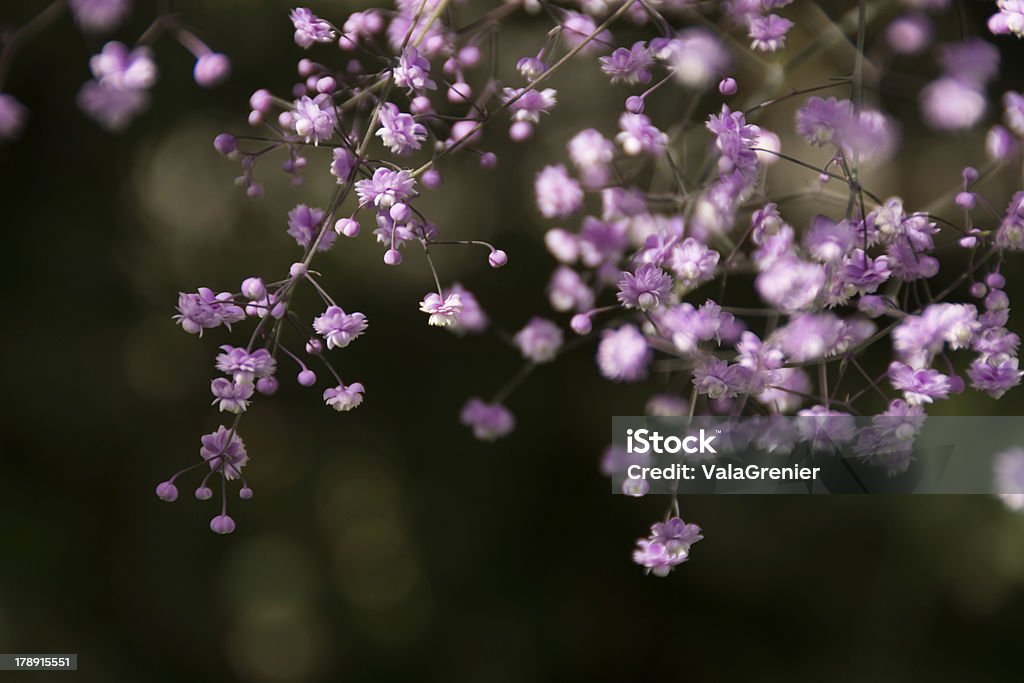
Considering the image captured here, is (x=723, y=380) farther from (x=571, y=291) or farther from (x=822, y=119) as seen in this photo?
(x=571, y=291)

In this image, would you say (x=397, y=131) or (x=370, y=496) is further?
(x=370, y=496)

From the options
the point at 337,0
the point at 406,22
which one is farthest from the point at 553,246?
the point at 337,0

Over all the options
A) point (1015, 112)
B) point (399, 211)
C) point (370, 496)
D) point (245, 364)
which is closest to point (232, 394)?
point (245, 364)

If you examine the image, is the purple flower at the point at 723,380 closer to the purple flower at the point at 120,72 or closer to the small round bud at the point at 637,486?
the small round bud at the point at 637,486

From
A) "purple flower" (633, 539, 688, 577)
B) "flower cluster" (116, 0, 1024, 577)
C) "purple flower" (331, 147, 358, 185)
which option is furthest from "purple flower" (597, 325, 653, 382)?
"purple flower" (331, 147, 358, 185)

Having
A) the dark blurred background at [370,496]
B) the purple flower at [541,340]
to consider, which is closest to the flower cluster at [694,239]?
the purple flower at [541,340]

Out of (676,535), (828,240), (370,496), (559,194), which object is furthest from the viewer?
(370,496)

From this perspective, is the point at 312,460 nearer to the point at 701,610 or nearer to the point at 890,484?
the point at 701,610
